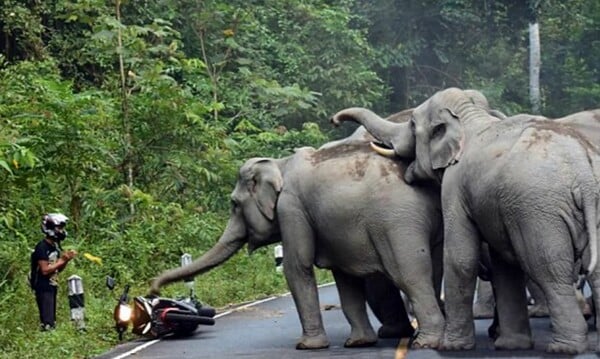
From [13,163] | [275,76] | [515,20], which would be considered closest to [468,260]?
[13,163]

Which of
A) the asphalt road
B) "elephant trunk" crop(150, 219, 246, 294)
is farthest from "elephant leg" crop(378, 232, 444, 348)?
"elephant trunk" crop(150, 219, 246, 294)

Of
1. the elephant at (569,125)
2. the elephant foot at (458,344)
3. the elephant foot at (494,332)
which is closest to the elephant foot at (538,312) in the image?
the elephant at (569,125)

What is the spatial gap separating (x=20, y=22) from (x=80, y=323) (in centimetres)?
1311

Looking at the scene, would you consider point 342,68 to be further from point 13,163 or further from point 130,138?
point 13,163

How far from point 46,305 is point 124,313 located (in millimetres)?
892

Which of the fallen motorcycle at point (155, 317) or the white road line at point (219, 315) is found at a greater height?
the fallen motorcycle at point (155, 317)

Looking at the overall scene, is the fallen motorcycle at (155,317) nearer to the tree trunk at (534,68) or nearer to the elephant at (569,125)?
the elephant at (569,125)

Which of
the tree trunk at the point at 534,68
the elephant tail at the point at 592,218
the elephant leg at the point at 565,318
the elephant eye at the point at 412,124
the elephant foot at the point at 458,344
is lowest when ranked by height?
the elephant foot at the point at 458,344

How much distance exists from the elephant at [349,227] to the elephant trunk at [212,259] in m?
0.38

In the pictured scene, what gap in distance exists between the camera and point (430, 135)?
15.5 m

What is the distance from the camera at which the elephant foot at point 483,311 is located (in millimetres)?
19016

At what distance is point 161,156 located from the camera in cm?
2664

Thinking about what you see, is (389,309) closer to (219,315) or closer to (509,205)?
(509,205)

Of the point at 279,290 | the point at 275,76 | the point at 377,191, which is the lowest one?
the point at 279,290
